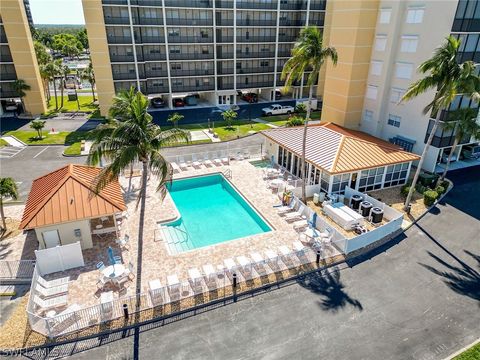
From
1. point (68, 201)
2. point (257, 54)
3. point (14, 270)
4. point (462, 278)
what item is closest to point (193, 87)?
point (257, 54)

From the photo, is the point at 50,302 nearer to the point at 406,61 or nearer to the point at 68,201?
the point at 68,201

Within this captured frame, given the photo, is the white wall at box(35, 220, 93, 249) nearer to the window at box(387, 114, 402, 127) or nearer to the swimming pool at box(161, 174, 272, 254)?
the swimming pool at box(161, 174, 272, 254)

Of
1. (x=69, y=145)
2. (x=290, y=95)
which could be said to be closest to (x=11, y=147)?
(x=69, y=145)

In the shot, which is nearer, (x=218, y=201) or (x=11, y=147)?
(x=218, y=201)

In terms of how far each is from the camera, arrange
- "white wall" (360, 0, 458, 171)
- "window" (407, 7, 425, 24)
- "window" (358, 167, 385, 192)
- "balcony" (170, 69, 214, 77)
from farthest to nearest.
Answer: "balcony" (170, 69, 214, 77), "window" (407, 7, 425, 24), "white wall" (360, 0, 458, 171), "window" (358, 167, 385, 192)

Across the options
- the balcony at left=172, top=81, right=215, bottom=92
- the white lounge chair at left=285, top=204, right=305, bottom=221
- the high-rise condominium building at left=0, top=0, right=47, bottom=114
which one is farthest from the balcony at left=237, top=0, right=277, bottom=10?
the white lounge chair at left=285, top=204, right=305, bottom=221

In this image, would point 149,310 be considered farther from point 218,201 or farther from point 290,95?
point 290,95
